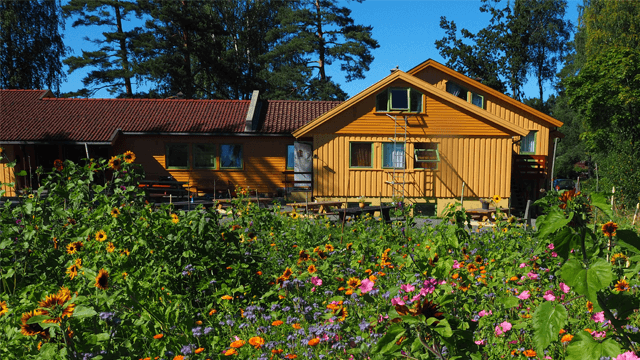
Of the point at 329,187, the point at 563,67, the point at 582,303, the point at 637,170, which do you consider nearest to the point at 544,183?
the point at 637,170

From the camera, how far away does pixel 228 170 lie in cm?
1997

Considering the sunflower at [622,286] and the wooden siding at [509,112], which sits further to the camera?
the wooden siding at [509,112]

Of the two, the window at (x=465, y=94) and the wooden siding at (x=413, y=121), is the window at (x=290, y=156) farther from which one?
the window at (x=465, y=94)

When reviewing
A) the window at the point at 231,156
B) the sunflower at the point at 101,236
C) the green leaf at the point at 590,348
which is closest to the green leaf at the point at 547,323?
the green leaf at the point at 590,348

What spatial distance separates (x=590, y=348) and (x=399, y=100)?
16050 millimetres

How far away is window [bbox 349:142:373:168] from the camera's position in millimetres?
17547

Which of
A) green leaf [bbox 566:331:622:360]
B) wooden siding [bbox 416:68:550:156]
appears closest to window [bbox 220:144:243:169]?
wooden siding [bbox 416:68:550:156]

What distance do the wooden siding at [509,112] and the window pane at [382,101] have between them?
4486mm

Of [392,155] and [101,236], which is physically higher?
[392,155]

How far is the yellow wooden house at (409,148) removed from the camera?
56.0ft

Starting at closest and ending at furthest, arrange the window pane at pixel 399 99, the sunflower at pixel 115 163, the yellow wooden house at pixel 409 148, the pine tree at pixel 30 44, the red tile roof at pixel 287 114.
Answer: the sunflower at pixel 115 163 < the yellow wooden house at pixel 409 148 < the window pane at pixel 399 99 < the red tile roof at pixel 287 114 < the pine tree at pixel 30 44

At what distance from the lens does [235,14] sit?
34.5 m

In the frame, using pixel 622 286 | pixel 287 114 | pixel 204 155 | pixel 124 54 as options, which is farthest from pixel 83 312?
pixel 124 54

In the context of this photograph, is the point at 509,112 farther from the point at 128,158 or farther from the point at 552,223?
the point at 552,223
